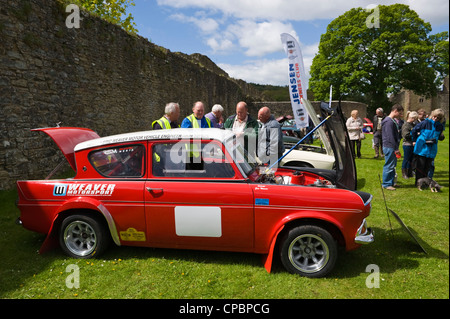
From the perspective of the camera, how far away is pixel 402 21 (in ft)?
101

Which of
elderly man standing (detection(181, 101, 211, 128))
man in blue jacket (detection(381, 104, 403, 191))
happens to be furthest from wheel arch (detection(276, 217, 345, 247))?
man in blue jacket (detection(381, 104, 403, 191))

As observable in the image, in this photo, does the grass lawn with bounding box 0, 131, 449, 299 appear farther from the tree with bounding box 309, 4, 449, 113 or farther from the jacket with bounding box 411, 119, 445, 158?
the tree with bounding box 309, 4, 449, 113

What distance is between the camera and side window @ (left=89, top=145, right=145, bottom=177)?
3.63 m

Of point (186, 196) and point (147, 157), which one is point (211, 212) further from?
point (147, 157)

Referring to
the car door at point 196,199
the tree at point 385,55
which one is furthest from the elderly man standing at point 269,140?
the tree at point 385,55

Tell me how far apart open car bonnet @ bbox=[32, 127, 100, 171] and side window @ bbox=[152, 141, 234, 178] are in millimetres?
1217

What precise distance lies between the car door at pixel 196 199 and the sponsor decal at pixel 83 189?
19.9 inches

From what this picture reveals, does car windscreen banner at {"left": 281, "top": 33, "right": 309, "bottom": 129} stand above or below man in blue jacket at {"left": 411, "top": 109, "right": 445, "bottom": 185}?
above

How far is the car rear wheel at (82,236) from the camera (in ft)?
12.0

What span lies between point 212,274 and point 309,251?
113 centimetres

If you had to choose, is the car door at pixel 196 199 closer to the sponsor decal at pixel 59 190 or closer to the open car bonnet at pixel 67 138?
the sponsor decal at pixel 59 190

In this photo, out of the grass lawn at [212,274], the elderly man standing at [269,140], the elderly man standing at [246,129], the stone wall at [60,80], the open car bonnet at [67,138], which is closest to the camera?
the grass lawn at [212,274]

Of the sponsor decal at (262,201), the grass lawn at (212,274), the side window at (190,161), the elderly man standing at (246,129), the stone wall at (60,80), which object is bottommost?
Answer: the grass lawn at (212,274)

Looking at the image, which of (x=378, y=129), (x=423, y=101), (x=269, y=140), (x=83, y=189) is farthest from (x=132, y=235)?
(x=423, y=101)
